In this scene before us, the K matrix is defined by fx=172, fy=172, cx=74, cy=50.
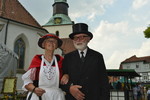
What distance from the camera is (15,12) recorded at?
18375 millimetres

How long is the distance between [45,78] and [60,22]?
33666 millimetres

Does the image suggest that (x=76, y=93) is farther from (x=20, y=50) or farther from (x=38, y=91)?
(x=20, y=50)

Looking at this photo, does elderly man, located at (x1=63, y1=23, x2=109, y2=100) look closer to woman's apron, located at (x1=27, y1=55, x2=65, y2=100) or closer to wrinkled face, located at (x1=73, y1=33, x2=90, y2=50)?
wrinkled face, located at (x1=73, y1=33, x2=90, y2=50)

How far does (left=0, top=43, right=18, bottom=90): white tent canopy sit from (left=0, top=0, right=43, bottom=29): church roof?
6.19 metres

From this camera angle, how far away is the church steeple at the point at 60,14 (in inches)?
1389

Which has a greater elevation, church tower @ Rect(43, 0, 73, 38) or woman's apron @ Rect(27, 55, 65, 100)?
church tower @ Rect(43, 0, 73, 38)

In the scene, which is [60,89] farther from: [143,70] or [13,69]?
[143,70]

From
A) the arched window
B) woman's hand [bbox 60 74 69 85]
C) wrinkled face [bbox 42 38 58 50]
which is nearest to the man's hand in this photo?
woman's hand [bbox 60 74 69 85]

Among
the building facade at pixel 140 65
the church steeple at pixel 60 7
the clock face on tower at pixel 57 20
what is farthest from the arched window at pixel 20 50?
the building facade at pixel 140 65

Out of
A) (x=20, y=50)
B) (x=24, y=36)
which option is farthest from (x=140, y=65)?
(x=20, y=50)

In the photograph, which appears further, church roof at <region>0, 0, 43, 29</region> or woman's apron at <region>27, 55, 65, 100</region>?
church roof at <region>0, 0, 43, 29</region>

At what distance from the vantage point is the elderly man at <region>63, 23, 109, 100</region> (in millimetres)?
2322

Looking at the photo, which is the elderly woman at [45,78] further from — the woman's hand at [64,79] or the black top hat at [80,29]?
the black top hat at [80,29]

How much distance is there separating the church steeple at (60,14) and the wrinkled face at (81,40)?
32.8m
